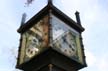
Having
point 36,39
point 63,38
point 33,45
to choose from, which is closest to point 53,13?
point 63,38

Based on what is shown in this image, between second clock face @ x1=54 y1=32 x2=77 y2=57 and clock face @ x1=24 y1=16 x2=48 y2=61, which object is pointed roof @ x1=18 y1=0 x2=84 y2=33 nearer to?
clock face @ x1=24 y1=16 x2=48 y2=61

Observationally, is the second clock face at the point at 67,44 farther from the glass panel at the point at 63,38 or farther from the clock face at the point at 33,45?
the clock face at the point at 33,45

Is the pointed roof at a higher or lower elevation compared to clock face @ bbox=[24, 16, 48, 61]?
higher

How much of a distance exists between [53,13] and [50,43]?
1050 millimetres

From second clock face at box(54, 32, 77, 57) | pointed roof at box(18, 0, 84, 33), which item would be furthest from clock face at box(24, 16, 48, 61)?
second clock face at box(54, 32, 77, 57)

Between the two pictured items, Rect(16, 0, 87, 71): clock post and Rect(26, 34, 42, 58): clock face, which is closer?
Rect(16, 0, 87, 71): clock post

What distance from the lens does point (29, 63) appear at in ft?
18.7

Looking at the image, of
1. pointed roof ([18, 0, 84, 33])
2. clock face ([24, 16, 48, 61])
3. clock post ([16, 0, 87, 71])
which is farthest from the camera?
pointed roof ([18, 0, 84, 33])

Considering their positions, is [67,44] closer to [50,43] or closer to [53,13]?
[50,43]

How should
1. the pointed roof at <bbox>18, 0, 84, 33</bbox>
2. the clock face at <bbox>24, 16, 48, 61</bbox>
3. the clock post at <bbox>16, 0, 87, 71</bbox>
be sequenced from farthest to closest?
the pointed roof at <bbox>18, 0, 84, 33</bbox> < the clock face at <bbox>24, 16, 48, 61</bbox> < the clock post at <bbox>16, 0, 87, 71</bbox>

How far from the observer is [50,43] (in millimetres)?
5336

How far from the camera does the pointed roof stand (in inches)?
239

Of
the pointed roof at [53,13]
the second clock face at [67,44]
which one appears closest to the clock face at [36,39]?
the pointed roof at [53,13]

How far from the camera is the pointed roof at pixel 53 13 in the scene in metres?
6.07
